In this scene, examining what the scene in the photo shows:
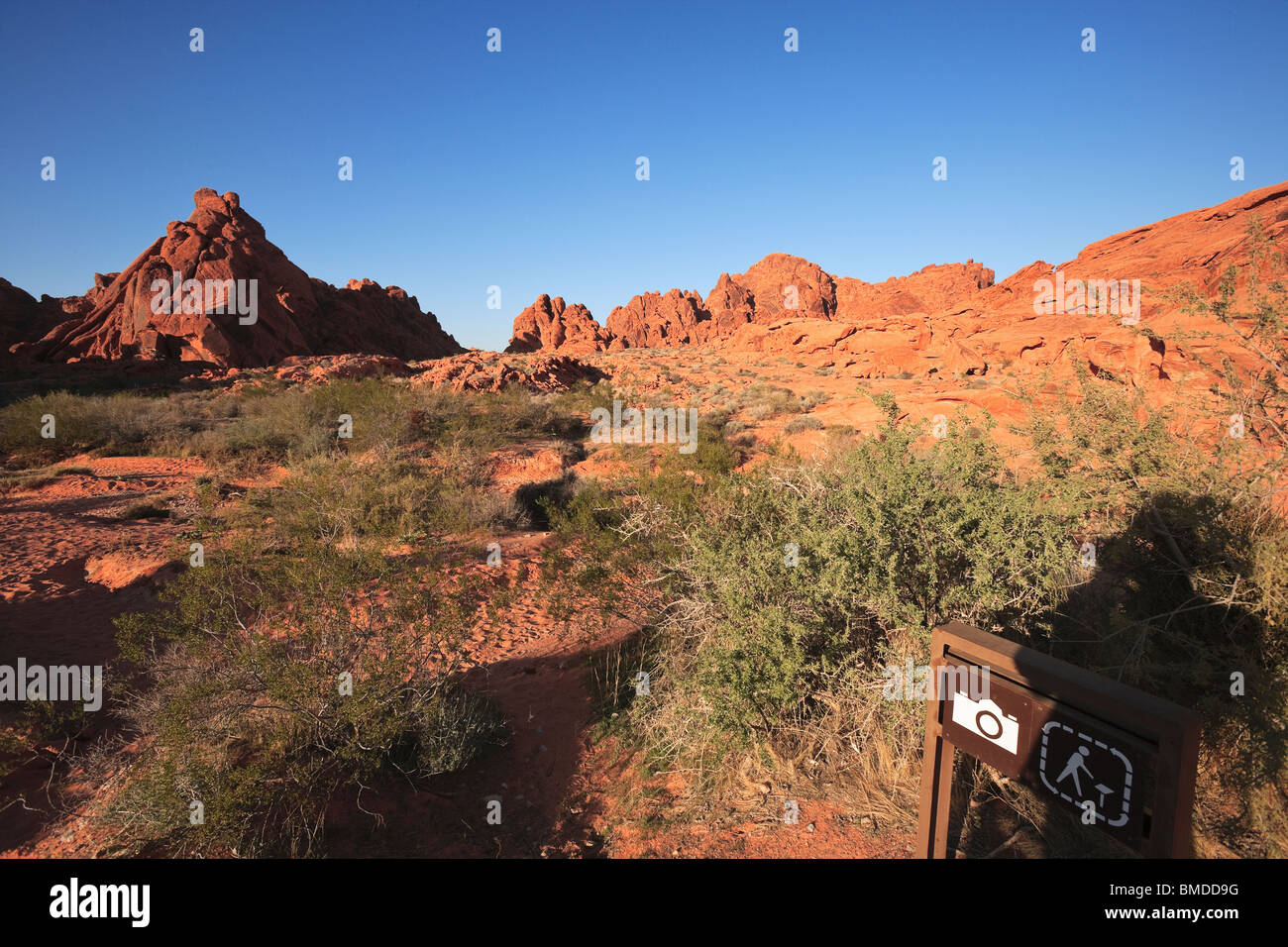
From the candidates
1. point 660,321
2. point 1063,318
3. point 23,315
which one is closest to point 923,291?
point 660,321

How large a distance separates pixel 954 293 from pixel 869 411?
52.2 m

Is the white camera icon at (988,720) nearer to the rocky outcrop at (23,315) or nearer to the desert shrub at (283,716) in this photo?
the desert shrub at (283,716)

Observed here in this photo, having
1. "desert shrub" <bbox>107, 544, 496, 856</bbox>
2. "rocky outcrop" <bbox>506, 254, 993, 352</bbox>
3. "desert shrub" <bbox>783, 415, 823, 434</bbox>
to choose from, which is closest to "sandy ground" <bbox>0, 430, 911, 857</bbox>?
"desert shrub" <bbox>107, 544, 496, 856</bbox>

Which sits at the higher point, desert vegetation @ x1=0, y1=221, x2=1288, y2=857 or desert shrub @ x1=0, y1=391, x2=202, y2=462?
desert shrub @ x1=0, y1=391, x2=202, y2=462

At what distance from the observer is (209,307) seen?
1368 inches

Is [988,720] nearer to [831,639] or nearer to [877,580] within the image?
[877,580]

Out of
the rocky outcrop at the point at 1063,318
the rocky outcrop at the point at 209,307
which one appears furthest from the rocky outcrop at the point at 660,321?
the rocky outcrop at the point at 209,307

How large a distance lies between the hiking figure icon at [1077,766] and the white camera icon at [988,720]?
0.57 feet

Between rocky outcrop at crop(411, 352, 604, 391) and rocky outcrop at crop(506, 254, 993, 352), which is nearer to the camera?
rocky outcrop at crop(411, 352, 604, 391)

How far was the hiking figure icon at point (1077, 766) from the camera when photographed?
6.27 ft

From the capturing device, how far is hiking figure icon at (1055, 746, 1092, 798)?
1.91 m

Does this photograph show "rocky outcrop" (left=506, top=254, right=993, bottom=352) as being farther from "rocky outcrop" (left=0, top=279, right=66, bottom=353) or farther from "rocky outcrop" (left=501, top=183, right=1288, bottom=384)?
"rocky outcrop" (left=0, top=279, right=66, bottom=353)

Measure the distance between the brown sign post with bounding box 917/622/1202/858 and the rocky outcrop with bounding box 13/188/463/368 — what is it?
41.3 m
